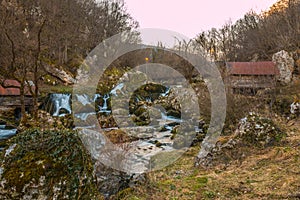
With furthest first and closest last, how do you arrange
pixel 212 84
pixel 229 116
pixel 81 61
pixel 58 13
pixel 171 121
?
pixel 81 61 < pixel 58 13 < pixel 171 121 < pixel 212 84 < pixel 229 116

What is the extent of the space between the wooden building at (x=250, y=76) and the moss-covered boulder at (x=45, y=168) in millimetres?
11698

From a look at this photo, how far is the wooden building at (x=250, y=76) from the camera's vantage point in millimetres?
15670

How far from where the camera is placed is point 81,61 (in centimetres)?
2797

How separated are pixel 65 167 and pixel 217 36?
35.9 metres

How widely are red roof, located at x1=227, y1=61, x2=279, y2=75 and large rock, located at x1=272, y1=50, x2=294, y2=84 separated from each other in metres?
0.42

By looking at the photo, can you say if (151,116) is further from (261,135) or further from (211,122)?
(261,135)

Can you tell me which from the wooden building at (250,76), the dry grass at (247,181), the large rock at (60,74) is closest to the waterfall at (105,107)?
the large rock at (60,74)

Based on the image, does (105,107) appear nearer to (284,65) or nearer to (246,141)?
(246,141)

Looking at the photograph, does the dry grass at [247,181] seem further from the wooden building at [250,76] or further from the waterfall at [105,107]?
the waterfall at [105,107]

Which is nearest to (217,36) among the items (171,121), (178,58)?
(178,58)

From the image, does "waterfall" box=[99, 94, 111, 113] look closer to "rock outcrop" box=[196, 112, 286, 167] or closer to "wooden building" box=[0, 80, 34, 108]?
"wooden building" box=[0, 80, 34, 108]

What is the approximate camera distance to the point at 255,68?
70.7ft

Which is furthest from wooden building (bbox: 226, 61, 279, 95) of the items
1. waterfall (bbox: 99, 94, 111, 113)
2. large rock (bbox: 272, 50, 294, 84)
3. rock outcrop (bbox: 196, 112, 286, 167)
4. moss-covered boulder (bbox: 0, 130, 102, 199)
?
moss-covered boulder (bbox: 0, 130, 102, 199)

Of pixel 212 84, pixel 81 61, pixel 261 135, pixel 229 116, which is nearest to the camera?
pixel 261 135
